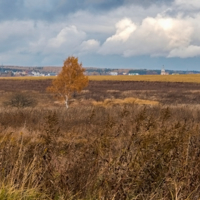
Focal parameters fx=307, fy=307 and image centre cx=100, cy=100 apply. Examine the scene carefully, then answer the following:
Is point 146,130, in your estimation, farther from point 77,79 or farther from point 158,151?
point 77,79

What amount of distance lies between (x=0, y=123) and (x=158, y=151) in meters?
13.4

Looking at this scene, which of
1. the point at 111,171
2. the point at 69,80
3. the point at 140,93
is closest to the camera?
the point at 111,171

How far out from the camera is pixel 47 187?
3551 mm

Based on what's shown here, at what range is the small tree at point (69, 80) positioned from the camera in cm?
3978

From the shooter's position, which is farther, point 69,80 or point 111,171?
point 69,80

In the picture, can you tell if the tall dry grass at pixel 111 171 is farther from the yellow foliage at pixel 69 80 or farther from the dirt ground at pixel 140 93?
the dirt ground at pixel 140 93

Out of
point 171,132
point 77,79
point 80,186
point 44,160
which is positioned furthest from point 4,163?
point 77,79

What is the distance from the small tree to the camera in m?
39.8

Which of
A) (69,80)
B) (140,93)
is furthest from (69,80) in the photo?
(140,93)

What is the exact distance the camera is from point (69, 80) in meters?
40.3

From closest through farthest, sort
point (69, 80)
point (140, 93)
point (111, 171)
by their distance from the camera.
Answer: point (111, 171) < point (69, 80) < point (140, 93)

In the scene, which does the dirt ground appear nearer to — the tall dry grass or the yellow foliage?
the yellow foliage

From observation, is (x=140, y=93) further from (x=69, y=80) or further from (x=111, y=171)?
(x=111, y=171)

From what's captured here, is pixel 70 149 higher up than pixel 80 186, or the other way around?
pixel 70 149
